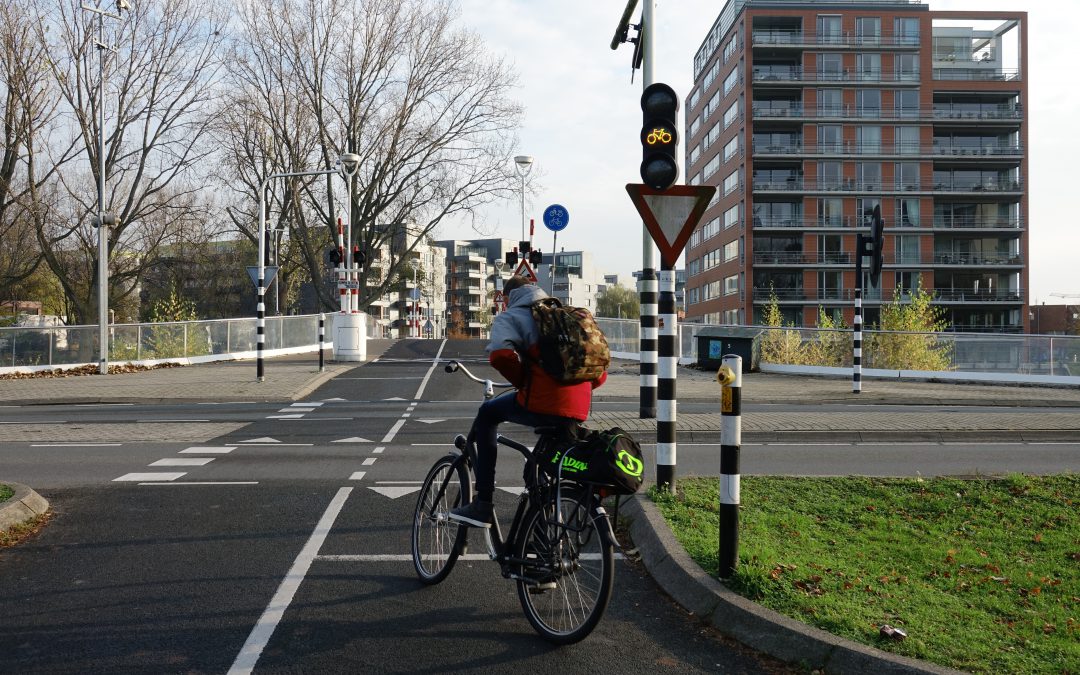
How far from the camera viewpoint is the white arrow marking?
826cm

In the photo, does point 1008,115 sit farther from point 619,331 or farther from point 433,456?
point 433,456

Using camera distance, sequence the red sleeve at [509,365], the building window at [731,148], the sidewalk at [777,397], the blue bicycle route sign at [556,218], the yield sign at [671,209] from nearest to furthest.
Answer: the red sleeve at [509,365] < the yield sign at [671,209] < the sidewalk at [777,397] < the blue bicycle route sign at [556,218] < the building window at [731,148]

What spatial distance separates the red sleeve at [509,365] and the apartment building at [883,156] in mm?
69410

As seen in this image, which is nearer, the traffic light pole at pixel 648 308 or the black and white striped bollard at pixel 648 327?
the traffic light pole at pixel 648 308

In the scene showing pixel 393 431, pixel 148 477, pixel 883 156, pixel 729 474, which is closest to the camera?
pixel 729 474

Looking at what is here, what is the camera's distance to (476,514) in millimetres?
5129

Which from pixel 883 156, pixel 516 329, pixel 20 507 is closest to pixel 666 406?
pixel 516 329

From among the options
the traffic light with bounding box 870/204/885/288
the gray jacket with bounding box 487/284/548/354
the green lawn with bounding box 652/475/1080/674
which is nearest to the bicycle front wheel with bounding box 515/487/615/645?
the gray jacket with bounding box 487/284/548/354

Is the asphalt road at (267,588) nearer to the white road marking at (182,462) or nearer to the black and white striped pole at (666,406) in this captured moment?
the white road marking at (182,462)

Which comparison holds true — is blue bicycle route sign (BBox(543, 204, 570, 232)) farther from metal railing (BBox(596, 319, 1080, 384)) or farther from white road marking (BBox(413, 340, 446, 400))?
metal railing (BBox(596, 319, 1080, 384))

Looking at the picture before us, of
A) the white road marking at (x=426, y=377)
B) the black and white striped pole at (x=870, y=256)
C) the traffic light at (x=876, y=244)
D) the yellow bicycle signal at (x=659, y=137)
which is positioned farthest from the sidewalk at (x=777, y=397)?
the yellow bicycle signal at (x=659, y=137)

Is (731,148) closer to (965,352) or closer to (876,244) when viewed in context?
(965,352)

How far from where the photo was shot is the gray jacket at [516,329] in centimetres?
470

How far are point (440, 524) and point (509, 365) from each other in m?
1.26
